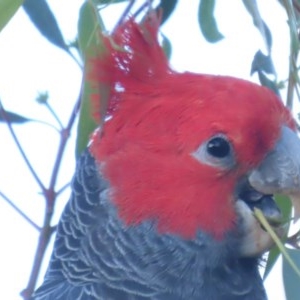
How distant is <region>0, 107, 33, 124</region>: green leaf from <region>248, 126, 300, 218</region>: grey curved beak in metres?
0.51

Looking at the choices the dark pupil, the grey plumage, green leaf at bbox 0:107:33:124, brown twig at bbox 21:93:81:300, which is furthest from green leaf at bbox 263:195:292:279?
green leaf at bbox 0:107:33:124

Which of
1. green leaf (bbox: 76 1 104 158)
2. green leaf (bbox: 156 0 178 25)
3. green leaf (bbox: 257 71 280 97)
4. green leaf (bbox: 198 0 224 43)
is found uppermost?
green leaf (bbox: 156 0 178 25)

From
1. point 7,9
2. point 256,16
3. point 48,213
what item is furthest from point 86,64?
point 48,213

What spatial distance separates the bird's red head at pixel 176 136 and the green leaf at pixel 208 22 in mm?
96

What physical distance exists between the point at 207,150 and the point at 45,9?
421mm

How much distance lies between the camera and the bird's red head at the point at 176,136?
1282 millimetres

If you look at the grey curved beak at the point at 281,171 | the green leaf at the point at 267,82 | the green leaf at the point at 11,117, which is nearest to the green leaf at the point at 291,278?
the grey curved beak at the point at 281,171

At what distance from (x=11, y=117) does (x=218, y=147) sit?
0.48m

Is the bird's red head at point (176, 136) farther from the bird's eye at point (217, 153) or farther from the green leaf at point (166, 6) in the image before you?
the green leaf at point (166, 6)

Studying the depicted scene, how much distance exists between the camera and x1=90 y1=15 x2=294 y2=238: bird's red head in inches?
50.5

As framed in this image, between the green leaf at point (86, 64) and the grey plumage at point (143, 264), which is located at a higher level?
the green leaf at point (86, 64)

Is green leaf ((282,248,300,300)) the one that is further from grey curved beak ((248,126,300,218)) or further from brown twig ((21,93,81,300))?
brown twig ((21,93,81,300))

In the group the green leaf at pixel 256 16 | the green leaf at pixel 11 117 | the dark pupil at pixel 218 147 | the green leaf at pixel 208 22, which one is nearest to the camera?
the green leaf at pixel 256 16

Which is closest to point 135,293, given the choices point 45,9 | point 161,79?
A: point 161,79
